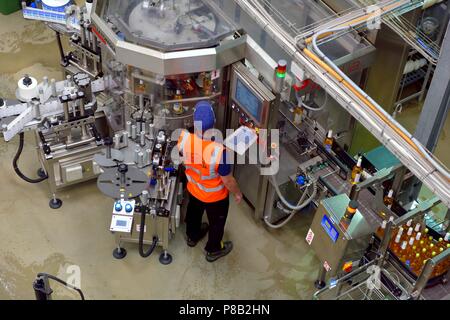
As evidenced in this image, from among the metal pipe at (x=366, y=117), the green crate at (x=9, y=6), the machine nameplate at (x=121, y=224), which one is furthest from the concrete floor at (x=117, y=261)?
the green crate at (x=9, y=6)

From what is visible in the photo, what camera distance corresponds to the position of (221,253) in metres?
4.87

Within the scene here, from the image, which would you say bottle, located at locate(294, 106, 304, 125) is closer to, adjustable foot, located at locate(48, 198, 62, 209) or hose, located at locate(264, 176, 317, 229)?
hose, located at locate(264, 176, 317, 229)

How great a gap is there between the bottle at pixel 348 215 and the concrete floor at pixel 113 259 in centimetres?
94

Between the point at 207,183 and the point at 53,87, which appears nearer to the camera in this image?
Answer: the point at 207,183

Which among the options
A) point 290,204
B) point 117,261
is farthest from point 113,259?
point 290,204

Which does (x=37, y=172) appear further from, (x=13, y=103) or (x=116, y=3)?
(x=116, y=3)

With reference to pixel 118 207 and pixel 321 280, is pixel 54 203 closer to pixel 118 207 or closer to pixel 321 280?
pixel 118 207

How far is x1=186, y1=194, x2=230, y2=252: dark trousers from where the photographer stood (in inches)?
181

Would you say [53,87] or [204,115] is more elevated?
[204,115]

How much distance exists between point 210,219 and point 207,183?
33 cm

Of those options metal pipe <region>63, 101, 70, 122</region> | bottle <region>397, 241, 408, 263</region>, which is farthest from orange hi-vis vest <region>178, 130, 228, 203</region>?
bottle <region>397, 241, 408, 263</region>

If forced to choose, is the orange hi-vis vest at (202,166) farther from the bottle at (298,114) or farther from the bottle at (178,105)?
the bottle at (298,114)

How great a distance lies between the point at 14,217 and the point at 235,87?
6.02 feet

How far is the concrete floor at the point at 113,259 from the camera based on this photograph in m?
4.68
